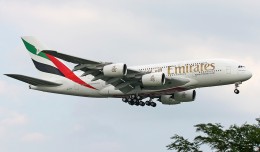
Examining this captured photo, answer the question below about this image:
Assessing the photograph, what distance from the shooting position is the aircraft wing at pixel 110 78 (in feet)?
273

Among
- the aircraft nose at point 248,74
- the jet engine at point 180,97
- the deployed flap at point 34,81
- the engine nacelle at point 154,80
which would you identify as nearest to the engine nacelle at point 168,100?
the jet engine at point 180,97

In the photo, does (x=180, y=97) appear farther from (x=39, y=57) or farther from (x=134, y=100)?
(x=39, y=57)

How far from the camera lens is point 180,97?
93.9 meters

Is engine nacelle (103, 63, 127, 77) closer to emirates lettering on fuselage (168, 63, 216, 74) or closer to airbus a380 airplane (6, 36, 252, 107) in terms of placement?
airbus a380 airplane (6, 36, 252, 107)

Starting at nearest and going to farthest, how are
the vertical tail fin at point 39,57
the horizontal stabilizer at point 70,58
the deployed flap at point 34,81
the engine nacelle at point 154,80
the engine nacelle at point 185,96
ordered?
the horizontal stabilizer at point 70,58 → the engine nacelle at point 154,80 → the deployed flap at point 34,81 → the engine nacelle at point 185,96 → the vertical tail fin at point 39,57

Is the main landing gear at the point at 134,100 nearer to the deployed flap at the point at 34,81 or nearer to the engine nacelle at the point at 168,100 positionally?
the engine nacelle at the point at 168,100

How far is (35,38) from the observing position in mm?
98938

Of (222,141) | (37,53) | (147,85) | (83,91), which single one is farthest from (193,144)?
(37,53)

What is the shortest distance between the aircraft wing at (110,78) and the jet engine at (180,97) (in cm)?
675

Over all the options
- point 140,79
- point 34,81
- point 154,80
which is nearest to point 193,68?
point 154,80

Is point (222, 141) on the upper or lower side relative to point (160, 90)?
lower

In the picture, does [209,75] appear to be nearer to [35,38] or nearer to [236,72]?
[236,72]

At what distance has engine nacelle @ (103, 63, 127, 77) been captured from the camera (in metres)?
84.3

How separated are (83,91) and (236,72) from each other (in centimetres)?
1702
